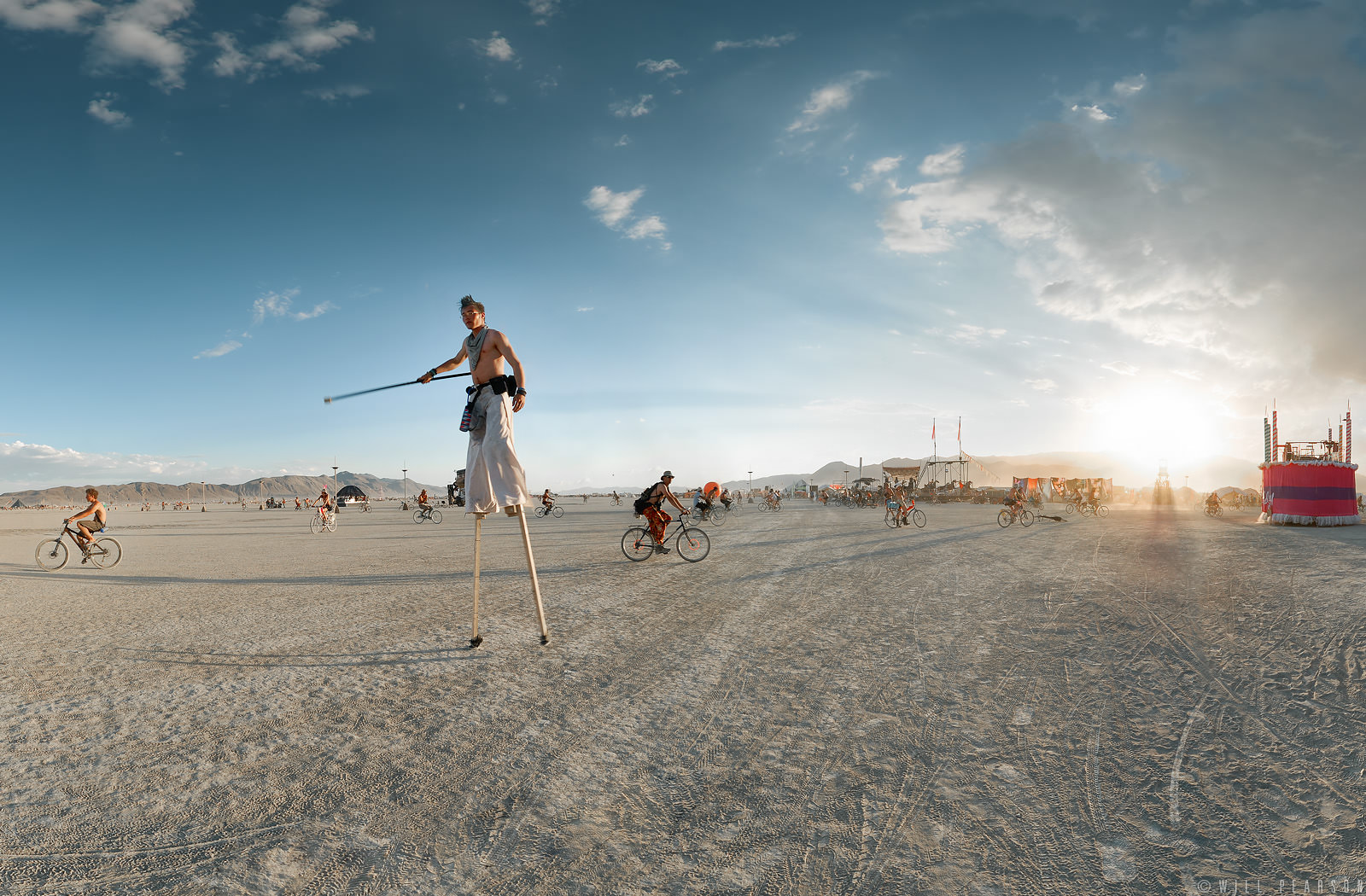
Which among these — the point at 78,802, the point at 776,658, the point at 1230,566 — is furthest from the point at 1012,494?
the point at 78,802

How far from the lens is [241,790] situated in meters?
2.92

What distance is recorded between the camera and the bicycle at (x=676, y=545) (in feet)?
39.5

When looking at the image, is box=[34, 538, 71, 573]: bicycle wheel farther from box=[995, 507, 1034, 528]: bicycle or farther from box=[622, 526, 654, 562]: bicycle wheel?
box=[995, 507, 1034, 528]: bicycle

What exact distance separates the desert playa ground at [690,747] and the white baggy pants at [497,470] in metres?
1.30

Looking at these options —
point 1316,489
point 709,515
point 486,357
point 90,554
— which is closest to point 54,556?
point 90,554

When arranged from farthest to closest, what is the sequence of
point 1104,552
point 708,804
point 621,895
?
point 1104,552
point 708,804
point 621,895

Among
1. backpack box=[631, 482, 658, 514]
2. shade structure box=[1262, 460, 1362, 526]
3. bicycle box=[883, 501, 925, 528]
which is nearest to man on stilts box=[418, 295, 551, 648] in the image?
backpack box=[631, 482, 658, 514]

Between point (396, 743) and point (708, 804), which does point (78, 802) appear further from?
point (708, 804)

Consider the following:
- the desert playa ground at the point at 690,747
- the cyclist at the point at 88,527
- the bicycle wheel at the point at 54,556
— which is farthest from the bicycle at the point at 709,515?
the bicycle wheel at the point at 54,556

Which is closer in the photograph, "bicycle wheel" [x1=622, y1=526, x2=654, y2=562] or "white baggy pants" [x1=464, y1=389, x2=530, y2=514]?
"white baggy pants" [x1=464, y1=389, x2=530, y2=514]

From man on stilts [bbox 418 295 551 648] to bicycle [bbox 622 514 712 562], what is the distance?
22.7 ft

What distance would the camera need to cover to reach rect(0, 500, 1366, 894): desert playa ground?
2371mm

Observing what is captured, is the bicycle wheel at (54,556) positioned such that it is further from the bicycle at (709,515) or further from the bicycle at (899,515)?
the bicycle at (899,515)

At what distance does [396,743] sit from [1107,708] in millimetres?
4360
